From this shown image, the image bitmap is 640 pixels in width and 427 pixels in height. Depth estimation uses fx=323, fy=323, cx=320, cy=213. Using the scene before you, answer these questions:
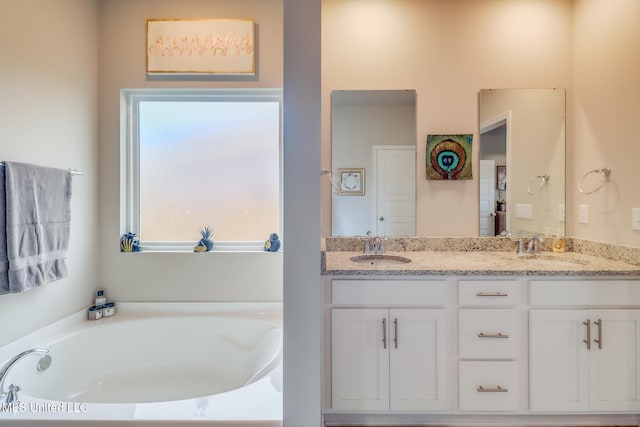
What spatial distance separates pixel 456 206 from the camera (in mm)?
2326

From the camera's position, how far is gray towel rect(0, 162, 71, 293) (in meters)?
1.63

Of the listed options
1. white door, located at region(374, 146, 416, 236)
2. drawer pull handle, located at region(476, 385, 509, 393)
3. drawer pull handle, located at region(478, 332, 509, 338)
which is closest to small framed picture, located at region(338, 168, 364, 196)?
white door, located at region(374, 146, 416, 236)

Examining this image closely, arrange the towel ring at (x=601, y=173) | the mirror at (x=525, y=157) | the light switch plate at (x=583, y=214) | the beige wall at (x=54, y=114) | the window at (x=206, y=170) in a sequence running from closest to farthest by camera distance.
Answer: the beige wall at (x=54, y=114), the towel ring at (x=601, y=173), the light switch plate at (x=583, y=214), the mirror at (x=525, y=157), the window at (x=206, y=170)

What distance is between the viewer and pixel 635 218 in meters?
1.80

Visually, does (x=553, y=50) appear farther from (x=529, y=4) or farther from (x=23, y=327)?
(x=23, y=327)

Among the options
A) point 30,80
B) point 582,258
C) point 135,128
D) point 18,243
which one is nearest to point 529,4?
point 582,258

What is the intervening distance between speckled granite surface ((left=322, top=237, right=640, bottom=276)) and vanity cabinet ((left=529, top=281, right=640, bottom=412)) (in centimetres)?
13

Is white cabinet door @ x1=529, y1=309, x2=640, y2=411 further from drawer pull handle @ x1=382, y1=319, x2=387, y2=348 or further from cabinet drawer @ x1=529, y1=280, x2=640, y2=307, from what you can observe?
drawer pull handle @ x1=382, y1=319, x2=387, y2=348

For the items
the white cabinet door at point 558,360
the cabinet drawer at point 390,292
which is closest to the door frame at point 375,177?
the cabinet drawer at point 390,292

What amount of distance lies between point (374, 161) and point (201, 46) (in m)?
1.49

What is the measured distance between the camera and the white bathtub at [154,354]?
1.82 meters

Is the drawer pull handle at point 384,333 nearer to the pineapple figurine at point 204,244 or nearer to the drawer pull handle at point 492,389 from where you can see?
the drawer pull handle at point 492,389

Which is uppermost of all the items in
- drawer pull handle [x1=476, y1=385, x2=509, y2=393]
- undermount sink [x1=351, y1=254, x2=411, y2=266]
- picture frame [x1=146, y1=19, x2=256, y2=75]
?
picture frame [x1=146, y1=19, x2=256, y2=75]

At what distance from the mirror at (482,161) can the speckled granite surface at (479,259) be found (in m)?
0.10
